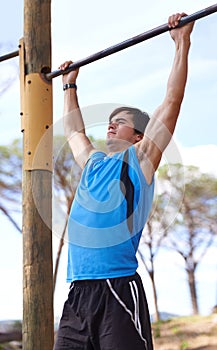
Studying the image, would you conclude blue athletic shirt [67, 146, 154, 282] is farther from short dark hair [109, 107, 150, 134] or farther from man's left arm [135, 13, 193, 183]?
Result: short dark hair [109, 107, 150, 134]

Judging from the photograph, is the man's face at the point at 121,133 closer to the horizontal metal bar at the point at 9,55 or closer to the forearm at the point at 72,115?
the forearm at the point at 72,115

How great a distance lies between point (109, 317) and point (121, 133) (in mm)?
685

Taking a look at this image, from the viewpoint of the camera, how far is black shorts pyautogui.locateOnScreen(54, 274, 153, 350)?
7.39ft

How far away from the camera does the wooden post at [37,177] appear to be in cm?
286

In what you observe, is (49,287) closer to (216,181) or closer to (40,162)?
(40,162)

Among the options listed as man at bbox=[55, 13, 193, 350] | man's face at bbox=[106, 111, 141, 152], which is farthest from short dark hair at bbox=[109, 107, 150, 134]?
man at bbox=[55, 13, 193, 350]

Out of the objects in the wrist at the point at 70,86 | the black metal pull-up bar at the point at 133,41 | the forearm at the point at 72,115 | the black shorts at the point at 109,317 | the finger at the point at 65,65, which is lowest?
the black shorts at the point at 109,317

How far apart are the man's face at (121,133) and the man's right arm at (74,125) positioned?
134mm

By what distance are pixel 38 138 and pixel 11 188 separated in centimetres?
503

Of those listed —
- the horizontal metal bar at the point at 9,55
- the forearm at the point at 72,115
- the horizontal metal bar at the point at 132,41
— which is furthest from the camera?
the horizontal metal bar at the point at 9,55

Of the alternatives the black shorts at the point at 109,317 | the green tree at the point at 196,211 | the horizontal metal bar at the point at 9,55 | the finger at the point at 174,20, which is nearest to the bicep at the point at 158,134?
the finger at the point at 174,20

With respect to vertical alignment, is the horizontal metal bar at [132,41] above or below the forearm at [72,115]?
above

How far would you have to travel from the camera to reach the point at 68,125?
110 inches

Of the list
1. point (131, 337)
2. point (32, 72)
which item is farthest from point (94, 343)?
point (32, 72)
